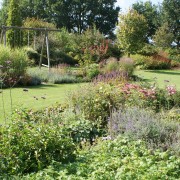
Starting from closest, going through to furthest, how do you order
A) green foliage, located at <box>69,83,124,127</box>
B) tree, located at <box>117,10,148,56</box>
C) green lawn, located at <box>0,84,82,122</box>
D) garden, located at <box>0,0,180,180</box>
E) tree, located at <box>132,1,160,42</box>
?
garden, located at <box>0,0,180,180</box>, green foliage, located at <box>69,83,124,127</box>, green lawn, located at <box>0,84,82,122</box>, tree, located at <box>117,10,148,56</box>, tree, located at <box>132,1,160,42</box>

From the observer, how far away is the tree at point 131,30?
83.5ft

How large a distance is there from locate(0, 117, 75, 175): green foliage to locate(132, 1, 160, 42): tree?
41495mm

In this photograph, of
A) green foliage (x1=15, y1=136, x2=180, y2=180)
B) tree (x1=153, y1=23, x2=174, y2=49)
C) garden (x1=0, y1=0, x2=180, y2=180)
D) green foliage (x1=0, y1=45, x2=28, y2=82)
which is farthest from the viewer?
tree (x1=153, y1=23, x2=174, y2=49)

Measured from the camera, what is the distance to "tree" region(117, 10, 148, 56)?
25.5 meters

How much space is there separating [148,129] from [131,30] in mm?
20015

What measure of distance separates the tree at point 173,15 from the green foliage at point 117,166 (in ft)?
128

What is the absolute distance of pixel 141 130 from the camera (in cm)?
600

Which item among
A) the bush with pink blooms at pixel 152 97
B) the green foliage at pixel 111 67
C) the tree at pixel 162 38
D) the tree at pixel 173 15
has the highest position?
the tree at pixel 173 15

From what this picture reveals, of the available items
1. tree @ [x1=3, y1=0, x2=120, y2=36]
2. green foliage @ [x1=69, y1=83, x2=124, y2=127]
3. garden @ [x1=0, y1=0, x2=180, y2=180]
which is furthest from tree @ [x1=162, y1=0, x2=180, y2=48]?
green foliage @ [x1=69, y1=83, x2=124, y2=127]

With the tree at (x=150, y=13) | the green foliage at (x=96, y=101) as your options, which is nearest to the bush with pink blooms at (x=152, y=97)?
the green foliage at (x=96, y=101)

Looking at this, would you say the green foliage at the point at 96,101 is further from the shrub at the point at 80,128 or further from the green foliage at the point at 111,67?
the green foliage at the point at 111,67

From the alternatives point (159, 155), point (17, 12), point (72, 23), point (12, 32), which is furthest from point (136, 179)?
point (72, 23)

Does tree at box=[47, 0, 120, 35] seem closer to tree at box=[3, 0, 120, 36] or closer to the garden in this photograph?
tree at box=[3, 0, 120, 36]

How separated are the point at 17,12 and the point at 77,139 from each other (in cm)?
2251
